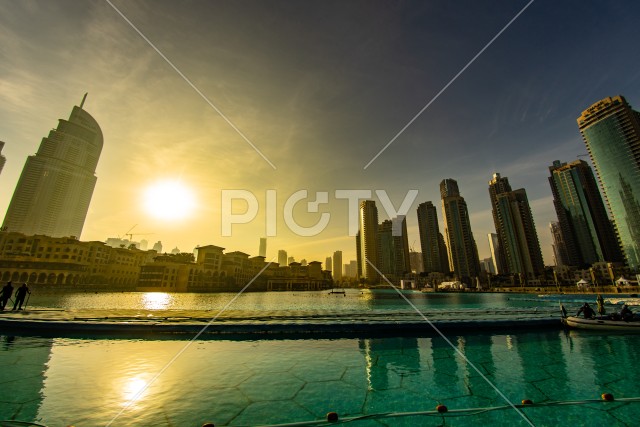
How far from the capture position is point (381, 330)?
703 inches

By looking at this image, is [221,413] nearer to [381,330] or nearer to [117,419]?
[117,419]

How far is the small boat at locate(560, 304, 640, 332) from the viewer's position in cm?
1766

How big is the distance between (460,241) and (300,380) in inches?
8284

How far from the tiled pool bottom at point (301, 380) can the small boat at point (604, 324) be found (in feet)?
9.63

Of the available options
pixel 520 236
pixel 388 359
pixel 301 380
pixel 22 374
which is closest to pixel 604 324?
pixel 388 359

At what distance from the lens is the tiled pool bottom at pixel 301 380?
22.5ft

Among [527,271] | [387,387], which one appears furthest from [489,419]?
[527,271]

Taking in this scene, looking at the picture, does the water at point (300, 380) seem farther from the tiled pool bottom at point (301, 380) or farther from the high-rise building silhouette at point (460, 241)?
the high-rise building silhouette at point (460, 241)

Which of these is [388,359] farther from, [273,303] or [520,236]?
[520,236]

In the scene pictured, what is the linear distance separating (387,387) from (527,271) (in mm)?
208255

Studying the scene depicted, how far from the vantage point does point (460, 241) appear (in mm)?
191125

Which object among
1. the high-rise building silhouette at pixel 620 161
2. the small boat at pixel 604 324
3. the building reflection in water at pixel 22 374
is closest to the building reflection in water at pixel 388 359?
the building reflection in water at pixel 22 374

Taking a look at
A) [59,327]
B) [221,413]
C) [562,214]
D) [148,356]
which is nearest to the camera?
[221,413]

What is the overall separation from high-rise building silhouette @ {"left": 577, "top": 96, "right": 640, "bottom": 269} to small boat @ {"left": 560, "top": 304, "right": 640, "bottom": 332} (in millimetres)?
154953
